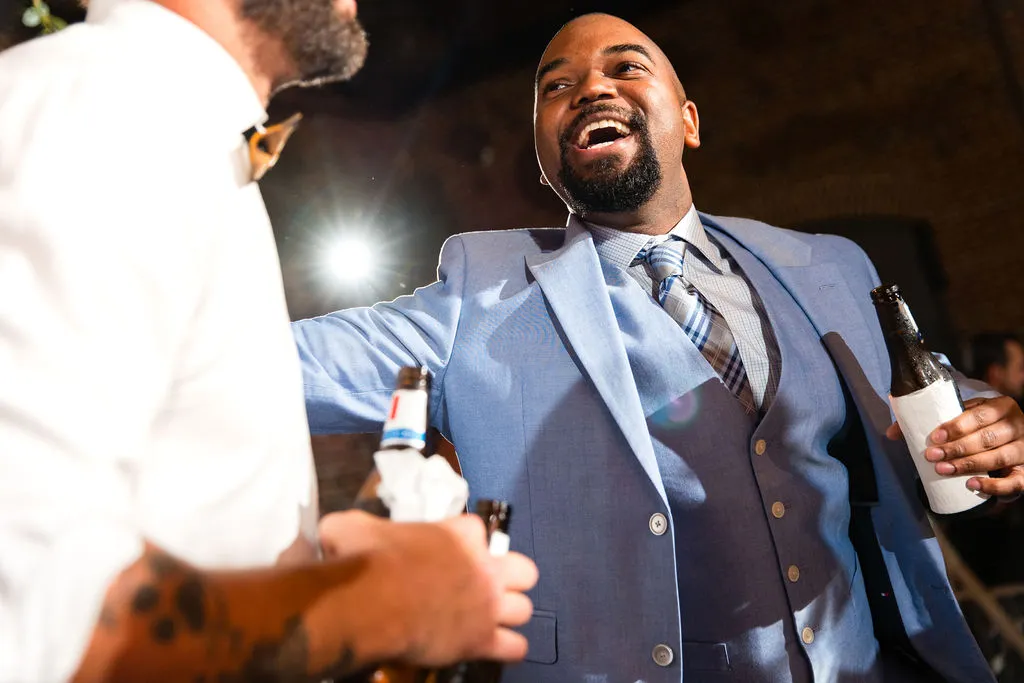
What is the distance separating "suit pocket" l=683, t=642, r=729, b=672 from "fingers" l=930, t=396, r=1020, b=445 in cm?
47

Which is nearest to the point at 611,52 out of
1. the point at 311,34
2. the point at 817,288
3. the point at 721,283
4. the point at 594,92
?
the point at 594,92

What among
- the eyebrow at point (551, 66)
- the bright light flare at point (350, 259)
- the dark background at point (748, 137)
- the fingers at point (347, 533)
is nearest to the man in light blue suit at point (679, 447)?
the fingers at point (347, 533)

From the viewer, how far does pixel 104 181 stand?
513 mm

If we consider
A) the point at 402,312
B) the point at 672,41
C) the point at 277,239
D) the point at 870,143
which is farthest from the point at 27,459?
the point at 870,143

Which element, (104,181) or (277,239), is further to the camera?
(277,239)

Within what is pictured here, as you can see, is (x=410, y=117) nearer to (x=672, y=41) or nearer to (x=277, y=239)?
(x=277, y=239)

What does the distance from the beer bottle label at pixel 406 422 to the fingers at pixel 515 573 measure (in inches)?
6.0

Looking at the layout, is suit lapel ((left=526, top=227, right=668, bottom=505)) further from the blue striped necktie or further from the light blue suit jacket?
the blue striped necktie

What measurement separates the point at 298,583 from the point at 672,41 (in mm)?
2651

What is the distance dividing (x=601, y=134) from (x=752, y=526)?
34.7 inches

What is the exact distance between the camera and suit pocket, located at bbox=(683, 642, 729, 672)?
104 centimetres

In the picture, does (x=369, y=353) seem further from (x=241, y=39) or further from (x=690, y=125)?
(x=690, y=125)

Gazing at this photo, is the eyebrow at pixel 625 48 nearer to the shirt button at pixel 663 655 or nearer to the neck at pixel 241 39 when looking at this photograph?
the neck at pixel 241 39

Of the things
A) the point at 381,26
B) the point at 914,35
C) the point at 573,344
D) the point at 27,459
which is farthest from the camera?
the point at 914,35
